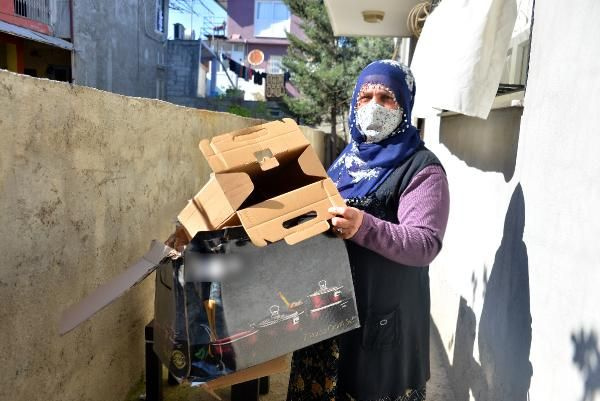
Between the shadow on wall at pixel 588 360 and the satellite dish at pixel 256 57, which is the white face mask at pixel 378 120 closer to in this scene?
the shadow on wall at pixel 588 360

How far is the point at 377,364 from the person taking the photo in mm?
1662

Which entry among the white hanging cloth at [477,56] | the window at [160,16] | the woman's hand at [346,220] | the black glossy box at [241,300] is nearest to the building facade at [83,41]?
the window at [160,16]

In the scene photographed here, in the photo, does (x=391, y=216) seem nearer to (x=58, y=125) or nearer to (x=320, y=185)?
(x=320, y=185)

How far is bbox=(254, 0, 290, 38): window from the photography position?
28281mm

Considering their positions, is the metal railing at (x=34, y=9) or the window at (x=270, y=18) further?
the window at (x=270, y=18)

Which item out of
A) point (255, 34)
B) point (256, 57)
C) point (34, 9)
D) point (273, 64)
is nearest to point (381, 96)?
point (34, 9)

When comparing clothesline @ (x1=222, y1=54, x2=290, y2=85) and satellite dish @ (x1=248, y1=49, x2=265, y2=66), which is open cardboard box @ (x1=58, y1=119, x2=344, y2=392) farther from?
→ satellite dish @ (x1=248, y1=49, x2=265, y2=66)

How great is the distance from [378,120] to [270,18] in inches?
1132

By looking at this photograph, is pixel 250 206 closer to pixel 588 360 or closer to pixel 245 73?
pixel 588 360

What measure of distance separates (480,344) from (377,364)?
0.88m

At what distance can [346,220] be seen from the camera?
138cm

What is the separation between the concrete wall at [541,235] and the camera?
1305 millimetres

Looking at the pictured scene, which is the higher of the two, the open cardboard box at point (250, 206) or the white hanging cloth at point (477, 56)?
the white hanging cloth at point (477, 56)

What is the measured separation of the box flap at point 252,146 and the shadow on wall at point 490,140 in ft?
3.38
